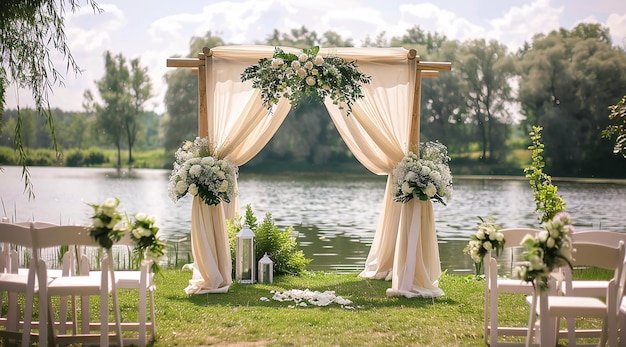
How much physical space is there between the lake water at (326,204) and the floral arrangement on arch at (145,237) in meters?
5.05

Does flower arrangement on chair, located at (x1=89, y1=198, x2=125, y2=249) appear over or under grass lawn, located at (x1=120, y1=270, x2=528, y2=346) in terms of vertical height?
over

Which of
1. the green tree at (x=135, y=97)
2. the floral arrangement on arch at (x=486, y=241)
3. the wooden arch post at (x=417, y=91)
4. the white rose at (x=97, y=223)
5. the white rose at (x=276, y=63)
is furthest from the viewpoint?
the green tree at (x=135, y=97)

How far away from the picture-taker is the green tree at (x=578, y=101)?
2772 cm

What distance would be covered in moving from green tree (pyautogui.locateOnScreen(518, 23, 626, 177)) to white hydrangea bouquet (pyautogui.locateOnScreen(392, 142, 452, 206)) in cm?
2185

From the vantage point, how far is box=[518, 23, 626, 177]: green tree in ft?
90.9

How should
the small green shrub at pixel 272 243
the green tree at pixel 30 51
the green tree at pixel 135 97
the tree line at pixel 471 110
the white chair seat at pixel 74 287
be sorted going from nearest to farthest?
1. the white chair seat at pixel 74 287
2. the green tree at pixel 30 51
3. the small green shrub at pixel 272 243
4. the tree line at pixel 471 110
5. the green tree at pixel 135 97

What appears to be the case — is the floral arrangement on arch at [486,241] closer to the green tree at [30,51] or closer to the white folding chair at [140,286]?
the white folding chair at [140,286]

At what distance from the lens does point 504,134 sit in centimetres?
3120

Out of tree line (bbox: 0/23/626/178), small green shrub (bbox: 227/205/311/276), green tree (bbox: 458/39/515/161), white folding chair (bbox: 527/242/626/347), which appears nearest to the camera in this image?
white folding chair (bbox: 527/242/626/347)

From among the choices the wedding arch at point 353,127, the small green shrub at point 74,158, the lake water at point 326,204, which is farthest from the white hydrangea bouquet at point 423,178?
the small green shrub at point 74,158

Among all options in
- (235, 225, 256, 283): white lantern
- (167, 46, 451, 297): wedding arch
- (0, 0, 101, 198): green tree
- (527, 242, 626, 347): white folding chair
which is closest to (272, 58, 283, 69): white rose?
(167, 46, 451, 297): wedding arch

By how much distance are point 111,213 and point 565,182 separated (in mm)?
25871

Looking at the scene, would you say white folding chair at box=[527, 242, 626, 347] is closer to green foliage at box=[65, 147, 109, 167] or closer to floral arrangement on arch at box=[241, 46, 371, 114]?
floral arrangement on arch at box=[241, 46, 371, 114]

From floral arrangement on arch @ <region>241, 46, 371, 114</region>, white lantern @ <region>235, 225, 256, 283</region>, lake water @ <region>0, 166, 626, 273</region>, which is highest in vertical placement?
floral arrangement on arch @ <region>241, 46, 371, 114</region>
